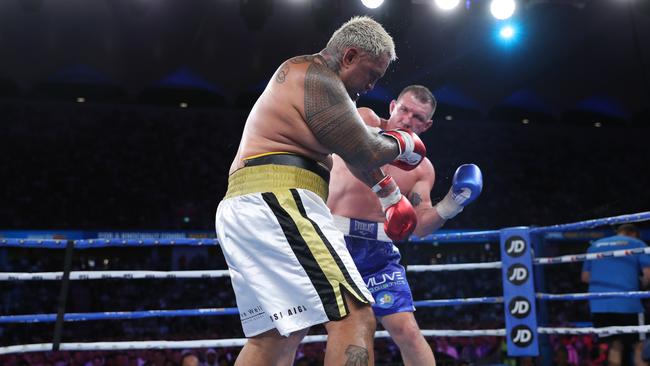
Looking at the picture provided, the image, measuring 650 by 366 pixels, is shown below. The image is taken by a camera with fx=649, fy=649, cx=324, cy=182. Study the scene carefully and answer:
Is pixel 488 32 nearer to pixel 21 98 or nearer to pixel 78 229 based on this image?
pixel 78 229

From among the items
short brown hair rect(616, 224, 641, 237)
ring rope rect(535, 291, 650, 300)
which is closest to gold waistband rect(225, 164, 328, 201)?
ring rope rect(535, 291, 650, 300)

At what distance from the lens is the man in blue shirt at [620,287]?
3.97m

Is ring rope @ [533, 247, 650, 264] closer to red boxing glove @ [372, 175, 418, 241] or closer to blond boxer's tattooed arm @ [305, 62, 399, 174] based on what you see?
red boxing glove @ [372, 175, 418, 241]

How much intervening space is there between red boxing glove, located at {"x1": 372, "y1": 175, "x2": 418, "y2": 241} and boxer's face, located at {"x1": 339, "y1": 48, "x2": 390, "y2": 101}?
354 millimetres

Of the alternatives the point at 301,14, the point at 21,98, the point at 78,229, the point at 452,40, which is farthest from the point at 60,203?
the point at 452,40

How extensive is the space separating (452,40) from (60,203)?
294 inches

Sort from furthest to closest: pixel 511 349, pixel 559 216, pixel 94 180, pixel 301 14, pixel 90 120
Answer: pixel 559 216 < pixel 90 120 < pixel 94 180 < pixel 301 14 < pixel 511 349

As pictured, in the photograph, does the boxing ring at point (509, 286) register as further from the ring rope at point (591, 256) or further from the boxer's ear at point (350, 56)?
the boxer's ear at point (350, 56)

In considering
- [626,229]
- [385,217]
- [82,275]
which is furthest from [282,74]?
[626,229]

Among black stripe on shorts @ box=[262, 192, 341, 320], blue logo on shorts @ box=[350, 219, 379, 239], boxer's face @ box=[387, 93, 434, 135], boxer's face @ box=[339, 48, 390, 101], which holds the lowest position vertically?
black stripe on shorts @ box=[262, 192, 341, 320]

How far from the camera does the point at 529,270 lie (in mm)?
3369

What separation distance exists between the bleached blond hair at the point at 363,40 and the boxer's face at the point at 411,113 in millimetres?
858

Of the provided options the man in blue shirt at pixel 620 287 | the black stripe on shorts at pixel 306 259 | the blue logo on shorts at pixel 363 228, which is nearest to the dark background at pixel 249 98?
the man in blue shirt at pixel 620 287

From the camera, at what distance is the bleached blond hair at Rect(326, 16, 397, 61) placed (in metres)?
1.76
